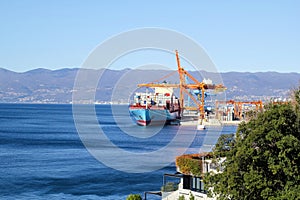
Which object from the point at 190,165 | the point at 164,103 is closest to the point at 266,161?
the point at 190,165

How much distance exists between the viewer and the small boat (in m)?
121

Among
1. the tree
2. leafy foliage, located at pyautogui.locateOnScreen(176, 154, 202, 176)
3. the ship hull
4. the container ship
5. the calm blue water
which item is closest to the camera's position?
the tree

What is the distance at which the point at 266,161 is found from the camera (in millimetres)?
19031

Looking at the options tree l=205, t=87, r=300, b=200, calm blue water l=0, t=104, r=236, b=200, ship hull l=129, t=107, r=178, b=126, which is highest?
tree l=205, t=87, r=300, b=200

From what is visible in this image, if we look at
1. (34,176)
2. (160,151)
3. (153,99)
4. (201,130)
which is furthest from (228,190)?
(153,99)

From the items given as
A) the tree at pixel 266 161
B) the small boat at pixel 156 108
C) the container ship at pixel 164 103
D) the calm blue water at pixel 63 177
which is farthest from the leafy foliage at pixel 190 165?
the small boat at pixel 156 108

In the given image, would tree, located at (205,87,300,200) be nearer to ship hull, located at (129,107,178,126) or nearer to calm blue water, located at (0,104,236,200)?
calm blue water, located at (0,104,236,200)

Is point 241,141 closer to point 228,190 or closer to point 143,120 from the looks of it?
point 228,190

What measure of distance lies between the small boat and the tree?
98880mm

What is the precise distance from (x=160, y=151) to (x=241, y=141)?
48.5 metres

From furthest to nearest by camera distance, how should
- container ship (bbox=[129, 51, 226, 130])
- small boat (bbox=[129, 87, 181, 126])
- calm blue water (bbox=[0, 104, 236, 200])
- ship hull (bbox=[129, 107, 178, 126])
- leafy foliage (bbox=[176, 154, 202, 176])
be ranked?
container ship (bbox=[129, 51, 226, 130]) < small boat (bbox=[129, 87, 181, 126]) < ship hull (bbox=[129, 107, 178, 126]) < calm blue water (bbox=[0, 104, 236, 200]) < leafy foliage (bbox=[176, 154, 202, 176])

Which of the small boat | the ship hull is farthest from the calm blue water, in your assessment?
the small boat

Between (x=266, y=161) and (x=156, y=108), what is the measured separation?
346ft

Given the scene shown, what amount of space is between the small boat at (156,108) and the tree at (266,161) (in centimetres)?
9888
